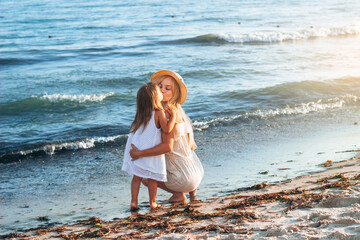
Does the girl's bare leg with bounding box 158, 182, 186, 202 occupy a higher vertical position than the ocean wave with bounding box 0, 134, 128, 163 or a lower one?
higher

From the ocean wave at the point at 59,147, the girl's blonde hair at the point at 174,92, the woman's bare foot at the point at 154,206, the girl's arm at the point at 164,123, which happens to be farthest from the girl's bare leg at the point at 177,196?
the ocean wave at the point at 59,147

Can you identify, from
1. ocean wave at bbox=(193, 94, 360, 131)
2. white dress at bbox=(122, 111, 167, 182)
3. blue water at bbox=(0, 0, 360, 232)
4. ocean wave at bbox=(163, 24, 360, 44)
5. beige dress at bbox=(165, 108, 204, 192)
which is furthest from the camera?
ocean wave at bbox=(163, 24, 360, 44)

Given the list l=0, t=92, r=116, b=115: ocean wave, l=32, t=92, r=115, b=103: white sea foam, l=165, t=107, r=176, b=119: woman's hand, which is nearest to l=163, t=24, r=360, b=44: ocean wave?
l=32, t=92, r=115, b=103: white sea foam

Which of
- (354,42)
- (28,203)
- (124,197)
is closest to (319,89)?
(124,197)

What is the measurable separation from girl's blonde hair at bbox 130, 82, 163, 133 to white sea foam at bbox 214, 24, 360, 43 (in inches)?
625

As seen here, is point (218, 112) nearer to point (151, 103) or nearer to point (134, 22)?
point (151, 103)

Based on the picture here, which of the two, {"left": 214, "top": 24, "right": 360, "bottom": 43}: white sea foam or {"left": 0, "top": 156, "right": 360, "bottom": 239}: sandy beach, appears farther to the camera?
{"left": 214, "top": 24, "right": 360, "bottom": 43}: white sea foam

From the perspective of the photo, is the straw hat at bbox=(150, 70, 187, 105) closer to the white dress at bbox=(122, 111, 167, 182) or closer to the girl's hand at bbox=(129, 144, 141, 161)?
the white dress at bbox=(122, 111, 167, 182)

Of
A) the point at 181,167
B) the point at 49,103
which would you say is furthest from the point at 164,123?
the point at 49,103

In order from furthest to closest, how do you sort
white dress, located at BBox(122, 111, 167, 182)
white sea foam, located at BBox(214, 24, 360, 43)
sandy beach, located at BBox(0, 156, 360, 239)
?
white sea foam, located at BBox(214, 24, 360, 43) → white dress, located at BBox(122, 111, 167, 182) → sandy beach, located at BBox(0, 156, 360, 239)

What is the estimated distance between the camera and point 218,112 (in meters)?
9.06

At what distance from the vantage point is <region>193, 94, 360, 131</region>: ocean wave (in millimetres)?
8352

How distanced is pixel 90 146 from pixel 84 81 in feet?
17.9

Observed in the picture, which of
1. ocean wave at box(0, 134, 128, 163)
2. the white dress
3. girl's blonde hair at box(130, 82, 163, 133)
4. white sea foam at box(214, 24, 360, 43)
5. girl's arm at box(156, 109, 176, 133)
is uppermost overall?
white sea foam at box(214, 24, 360, 43)
